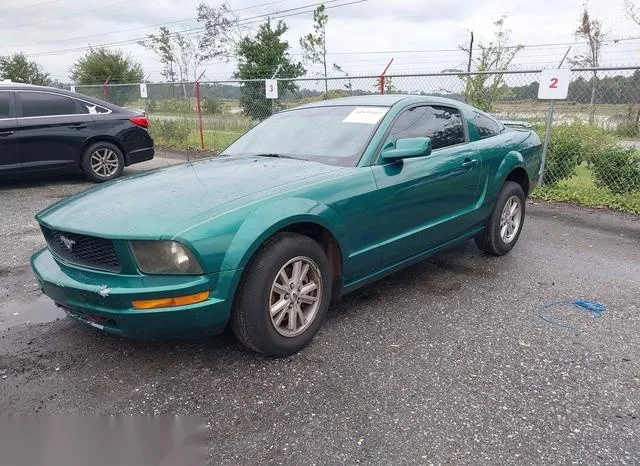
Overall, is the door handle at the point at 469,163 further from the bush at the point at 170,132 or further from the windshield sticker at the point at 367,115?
the bush at the point at 170,132

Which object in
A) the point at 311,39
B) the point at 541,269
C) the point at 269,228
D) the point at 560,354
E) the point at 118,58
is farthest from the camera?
the point at 118,58

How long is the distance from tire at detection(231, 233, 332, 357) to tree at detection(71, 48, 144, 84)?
28.5m

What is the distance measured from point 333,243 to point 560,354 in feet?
4.94

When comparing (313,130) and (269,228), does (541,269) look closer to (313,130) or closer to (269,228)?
(313,130)

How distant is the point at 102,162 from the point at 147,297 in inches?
262

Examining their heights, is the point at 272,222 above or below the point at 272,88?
below

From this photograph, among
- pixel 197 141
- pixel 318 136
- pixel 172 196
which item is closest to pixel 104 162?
pixel 197 141

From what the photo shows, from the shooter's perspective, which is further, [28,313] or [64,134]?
[64,134]

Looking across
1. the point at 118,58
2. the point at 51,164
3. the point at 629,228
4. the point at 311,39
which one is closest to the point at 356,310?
the point at 629,228

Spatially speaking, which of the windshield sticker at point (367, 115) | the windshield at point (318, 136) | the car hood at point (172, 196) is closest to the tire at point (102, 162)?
the windshield at point (318, 136)

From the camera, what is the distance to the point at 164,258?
2537mm

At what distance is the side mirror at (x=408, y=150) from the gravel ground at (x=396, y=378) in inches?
43.3

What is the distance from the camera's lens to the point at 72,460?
2.21 meters

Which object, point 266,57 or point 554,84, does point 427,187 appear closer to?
point 554,84
